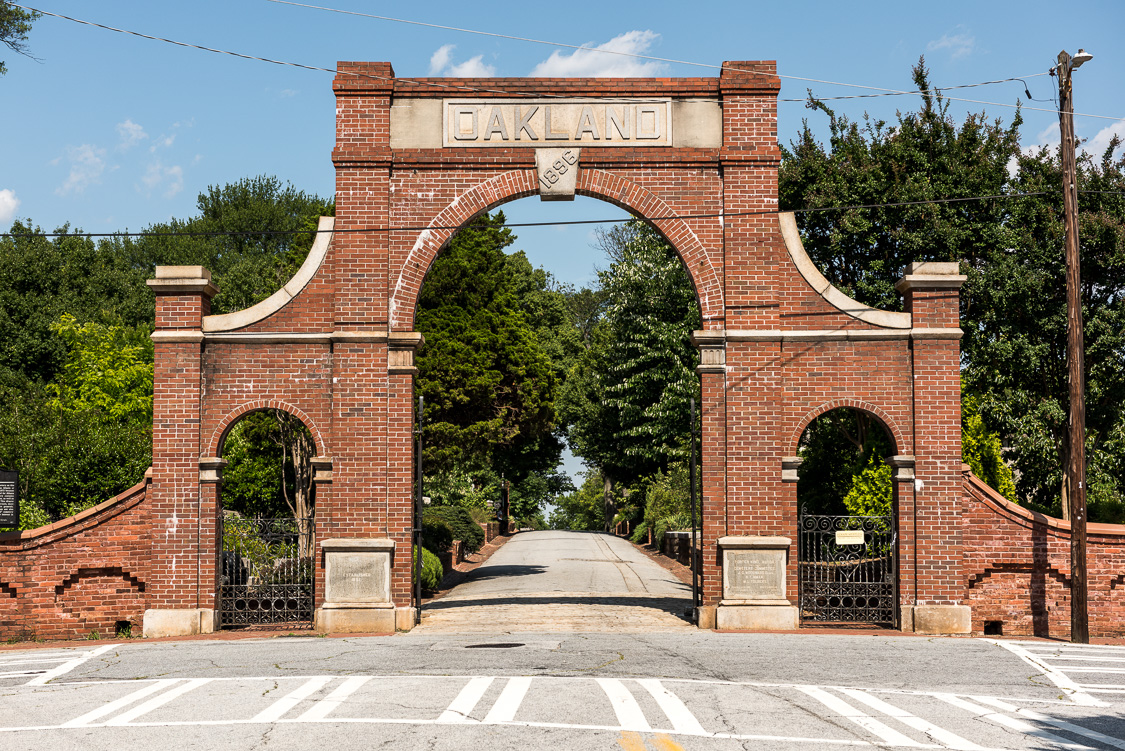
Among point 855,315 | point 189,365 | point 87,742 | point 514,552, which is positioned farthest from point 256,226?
point 87,742

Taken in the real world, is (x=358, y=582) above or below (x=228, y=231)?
below

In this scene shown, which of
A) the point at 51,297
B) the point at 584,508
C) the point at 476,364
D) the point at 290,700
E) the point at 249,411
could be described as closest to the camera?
the point at 290,700

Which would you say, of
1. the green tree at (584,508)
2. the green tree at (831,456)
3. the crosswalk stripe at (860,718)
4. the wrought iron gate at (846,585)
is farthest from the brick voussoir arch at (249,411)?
the green tree at (584,508)

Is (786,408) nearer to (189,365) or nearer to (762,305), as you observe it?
(762,305)

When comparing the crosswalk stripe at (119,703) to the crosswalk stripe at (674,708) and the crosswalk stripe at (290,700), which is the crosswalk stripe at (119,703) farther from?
the crosswalk stripe at (674,708)

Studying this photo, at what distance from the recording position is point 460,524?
34.2m

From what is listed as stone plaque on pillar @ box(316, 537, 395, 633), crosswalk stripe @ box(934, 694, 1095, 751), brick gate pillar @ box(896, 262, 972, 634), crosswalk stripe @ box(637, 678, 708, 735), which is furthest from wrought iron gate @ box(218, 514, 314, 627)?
crosswalk stripe @ box(934, 694, 1095, 751)

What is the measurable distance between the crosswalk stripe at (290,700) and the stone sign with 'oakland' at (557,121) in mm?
8727

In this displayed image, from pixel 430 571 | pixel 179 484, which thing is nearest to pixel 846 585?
pixel 430 571

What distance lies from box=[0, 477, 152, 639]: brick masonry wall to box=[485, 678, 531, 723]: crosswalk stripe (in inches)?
304

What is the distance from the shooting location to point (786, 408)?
1585cm

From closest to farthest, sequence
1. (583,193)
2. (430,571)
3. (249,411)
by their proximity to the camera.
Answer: (249,411) < (583,193) < (430,571)

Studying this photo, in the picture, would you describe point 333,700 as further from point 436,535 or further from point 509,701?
point 436,535

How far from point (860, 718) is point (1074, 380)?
9033mm
